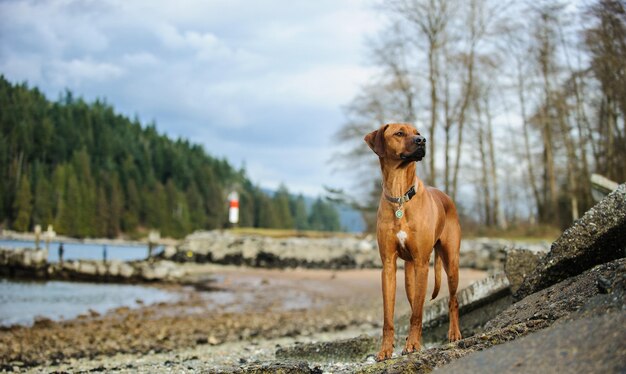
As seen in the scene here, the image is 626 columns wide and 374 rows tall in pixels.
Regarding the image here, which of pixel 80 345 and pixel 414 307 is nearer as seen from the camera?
pixel 414 307

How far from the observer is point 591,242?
220 inches

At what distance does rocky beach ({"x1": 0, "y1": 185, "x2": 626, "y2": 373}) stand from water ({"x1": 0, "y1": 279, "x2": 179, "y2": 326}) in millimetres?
1447

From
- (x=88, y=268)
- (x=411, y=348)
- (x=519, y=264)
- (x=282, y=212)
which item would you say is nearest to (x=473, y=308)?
(x=519, y=264)

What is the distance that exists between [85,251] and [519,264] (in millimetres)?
69185

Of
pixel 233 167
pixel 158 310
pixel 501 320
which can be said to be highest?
pixel 233 167

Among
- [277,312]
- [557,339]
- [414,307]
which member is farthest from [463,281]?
[557,339]

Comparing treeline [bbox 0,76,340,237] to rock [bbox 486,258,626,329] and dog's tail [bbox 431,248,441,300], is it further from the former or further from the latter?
rock [bbox 486,258,626,329]

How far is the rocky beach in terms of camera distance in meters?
3.42

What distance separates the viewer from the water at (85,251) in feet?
157

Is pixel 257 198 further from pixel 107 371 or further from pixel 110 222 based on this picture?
pixel 107 371

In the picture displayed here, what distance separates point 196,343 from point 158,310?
831cm

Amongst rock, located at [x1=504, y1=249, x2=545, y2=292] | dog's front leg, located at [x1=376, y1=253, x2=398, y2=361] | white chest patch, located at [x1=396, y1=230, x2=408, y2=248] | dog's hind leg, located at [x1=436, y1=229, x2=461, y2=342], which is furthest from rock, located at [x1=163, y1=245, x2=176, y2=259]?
white chest patch, located at [x1=396, y1=230, x2=408, y2=248]

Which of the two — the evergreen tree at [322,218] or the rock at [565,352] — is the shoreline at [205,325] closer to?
the rock at [565,352]

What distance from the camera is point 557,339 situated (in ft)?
10.9
